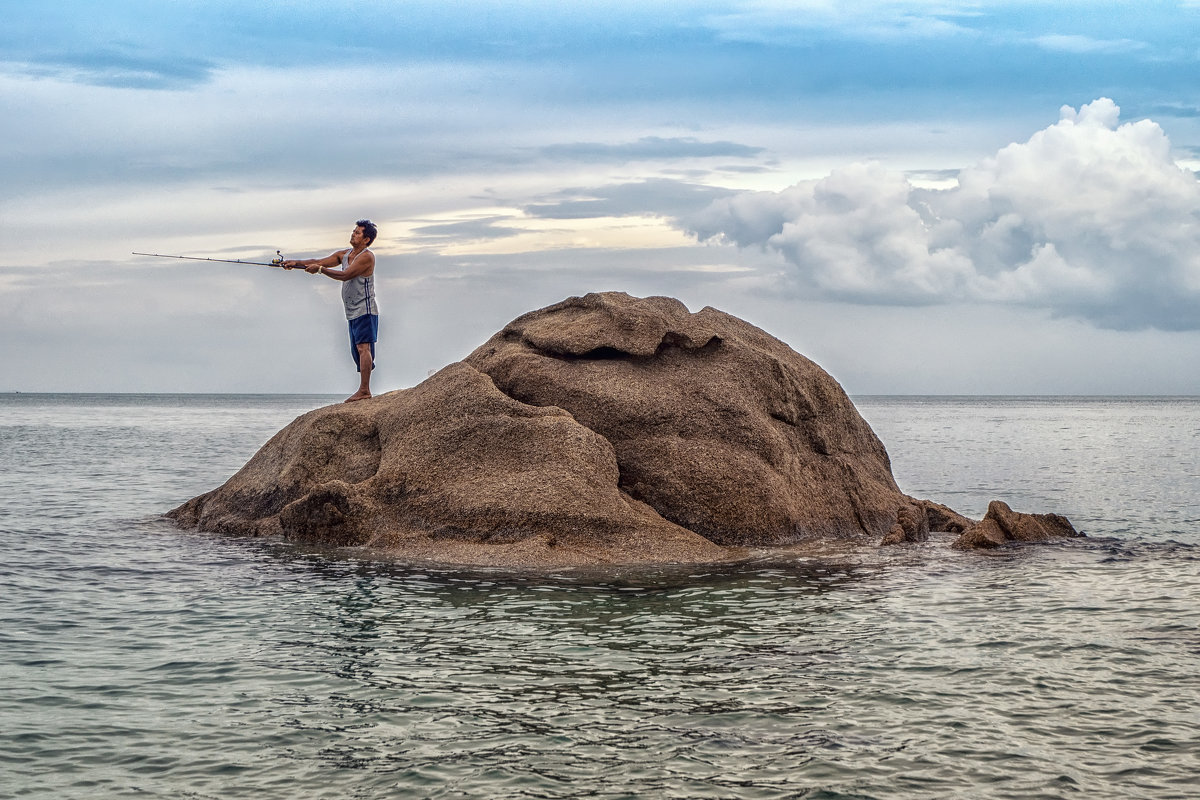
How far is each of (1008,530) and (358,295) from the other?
36.8ft

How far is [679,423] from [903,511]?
3.66 m

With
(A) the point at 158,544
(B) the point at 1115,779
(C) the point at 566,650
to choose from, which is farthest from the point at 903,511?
(A) the point at 158,544

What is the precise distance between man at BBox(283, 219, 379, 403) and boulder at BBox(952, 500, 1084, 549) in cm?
997

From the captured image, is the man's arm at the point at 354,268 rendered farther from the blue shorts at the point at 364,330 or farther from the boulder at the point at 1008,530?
the boulder at the point at 1008,530

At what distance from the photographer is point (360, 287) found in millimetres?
18406

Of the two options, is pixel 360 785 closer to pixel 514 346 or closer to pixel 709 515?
pixel 709 515

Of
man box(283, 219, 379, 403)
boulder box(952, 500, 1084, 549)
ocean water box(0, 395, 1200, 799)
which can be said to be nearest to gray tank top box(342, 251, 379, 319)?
man box(283, 219, 379, 403)

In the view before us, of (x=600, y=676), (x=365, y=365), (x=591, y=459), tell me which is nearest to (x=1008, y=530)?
(x=591, y=459)

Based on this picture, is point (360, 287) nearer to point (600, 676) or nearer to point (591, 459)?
point (591, 459)

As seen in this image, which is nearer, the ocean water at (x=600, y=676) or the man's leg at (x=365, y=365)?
the ocean water at (x=600, y=676)

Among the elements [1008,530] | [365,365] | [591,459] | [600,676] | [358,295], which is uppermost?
[358,295]

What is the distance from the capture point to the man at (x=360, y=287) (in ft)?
59.6

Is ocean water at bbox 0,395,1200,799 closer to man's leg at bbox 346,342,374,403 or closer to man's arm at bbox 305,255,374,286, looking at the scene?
man's leg at bbox 346,342,374,403

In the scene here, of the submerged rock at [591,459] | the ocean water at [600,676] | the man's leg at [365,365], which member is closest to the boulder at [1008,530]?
the ocean water at [600,676]
